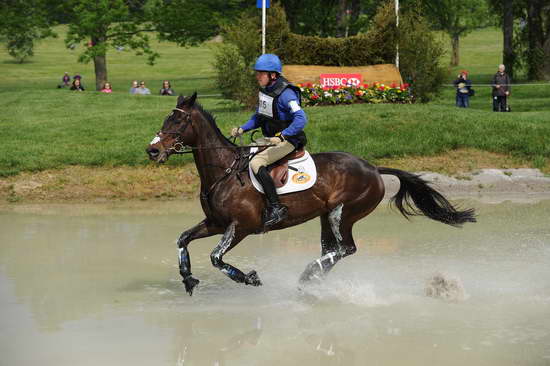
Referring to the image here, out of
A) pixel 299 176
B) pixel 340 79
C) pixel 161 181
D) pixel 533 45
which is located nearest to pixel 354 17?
pixel 533 45

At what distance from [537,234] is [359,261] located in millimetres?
3255

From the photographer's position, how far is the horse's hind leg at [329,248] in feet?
32.5

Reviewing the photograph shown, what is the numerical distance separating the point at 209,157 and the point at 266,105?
87 centimetres

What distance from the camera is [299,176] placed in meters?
9.76

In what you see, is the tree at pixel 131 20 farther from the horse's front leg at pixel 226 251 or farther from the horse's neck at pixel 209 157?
the horse's front leg at pixel 226 251

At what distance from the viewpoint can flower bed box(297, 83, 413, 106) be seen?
23.2 m

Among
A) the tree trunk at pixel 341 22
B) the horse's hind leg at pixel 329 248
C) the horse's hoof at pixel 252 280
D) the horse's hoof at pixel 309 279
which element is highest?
the tree trunk at pixel 341 22

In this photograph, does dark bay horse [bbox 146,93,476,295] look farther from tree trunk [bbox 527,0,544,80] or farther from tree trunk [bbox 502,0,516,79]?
tree trunk [bbox 502,0,516,79]

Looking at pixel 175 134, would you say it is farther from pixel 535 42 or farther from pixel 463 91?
pixel 535 42

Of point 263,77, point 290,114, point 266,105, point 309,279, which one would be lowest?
point 309,279

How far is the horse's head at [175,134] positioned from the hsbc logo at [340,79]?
46.7 feet

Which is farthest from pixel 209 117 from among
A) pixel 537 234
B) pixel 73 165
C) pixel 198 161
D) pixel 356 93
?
pixel 356 93

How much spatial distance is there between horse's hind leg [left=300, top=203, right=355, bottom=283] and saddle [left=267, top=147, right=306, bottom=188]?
0.83 meters

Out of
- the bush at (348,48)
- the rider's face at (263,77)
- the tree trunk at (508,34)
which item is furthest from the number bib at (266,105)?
the tree trunk at (508,34)
